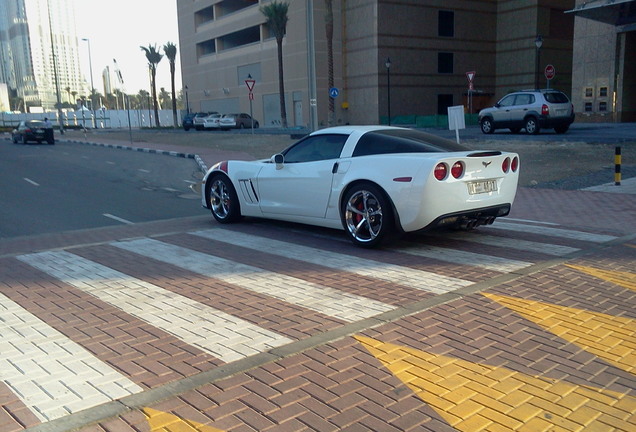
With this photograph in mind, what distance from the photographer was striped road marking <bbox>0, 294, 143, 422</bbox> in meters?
3.36

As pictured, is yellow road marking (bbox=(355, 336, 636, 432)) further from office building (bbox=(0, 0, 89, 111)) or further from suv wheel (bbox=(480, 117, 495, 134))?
office building (bbox=(0, 0, 89, 111))

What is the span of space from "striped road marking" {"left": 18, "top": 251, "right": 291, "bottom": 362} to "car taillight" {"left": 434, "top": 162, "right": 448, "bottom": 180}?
116 inches

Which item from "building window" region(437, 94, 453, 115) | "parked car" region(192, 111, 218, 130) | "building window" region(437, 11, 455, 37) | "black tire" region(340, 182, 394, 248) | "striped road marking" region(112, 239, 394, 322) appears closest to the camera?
"striped road marking" region(112, 239, 394, 322)

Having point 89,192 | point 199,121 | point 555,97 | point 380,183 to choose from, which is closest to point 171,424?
point 380,183

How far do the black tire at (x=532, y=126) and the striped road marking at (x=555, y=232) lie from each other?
54.0 ft

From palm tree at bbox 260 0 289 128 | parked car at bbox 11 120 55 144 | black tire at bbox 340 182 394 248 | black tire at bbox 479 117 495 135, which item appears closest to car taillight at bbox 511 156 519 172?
black tire at bbox 340 182 394 248

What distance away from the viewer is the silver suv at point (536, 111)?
23.5m

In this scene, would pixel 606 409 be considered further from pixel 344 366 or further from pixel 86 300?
pixel 86 300

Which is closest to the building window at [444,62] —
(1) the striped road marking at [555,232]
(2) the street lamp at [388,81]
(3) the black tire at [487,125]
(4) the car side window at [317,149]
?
(2) the street lamp at [388,81]

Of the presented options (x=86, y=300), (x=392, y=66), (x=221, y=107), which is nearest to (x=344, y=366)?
(x=86, y=300)

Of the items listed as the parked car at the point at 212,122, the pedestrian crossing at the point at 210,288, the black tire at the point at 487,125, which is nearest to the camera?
the pedestrian crossing at the point at 210,288

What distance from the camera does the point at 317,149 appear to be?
7.93 meters

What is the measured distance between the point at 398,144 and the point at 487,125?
20121 millimetres

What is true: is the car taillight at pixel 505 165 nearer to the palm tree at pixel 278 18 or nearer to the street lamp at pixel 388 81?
the street lamp at pixel 388 81
